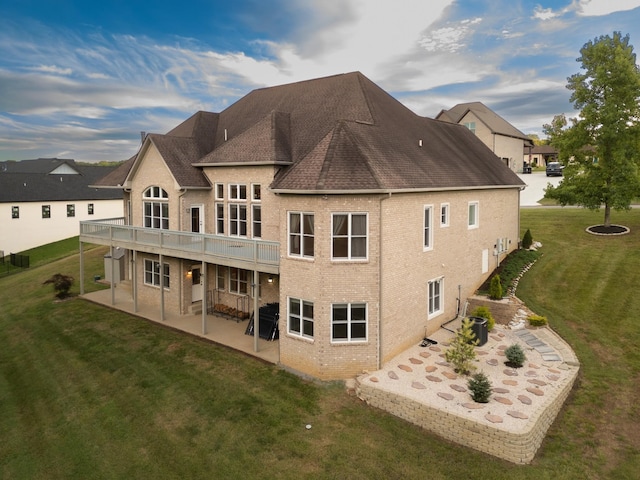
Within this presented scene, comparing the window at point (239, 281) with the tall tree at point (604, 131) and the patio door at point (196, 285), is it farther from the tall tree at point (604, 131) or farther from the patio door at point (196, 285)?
the tall tree at point (604, 131)

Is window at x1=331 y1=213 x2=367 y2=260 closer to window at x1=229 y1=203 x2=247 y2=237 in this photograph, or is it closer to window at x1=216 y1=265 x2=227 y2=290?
window at x1=229 y1=203 x2=247 y2=237

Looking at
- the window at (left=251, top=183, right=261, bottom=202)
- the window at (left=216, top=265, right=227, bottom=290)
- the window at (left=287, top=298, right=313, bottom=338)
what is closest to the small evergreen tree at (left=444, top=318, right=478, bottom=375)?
the window at (left=287, top=298, right=313, bottom=338)

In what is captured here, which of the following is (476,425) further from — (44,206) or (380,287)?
(44,206)

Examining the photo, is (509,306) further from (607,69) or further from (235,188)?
(607,69)

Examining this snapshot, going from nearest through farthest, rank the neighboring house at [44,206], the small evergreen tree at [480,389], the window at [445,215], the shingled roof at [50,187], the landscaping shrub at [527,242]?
1. the small evergreen tree at [480,389]
2. the window at [445,215]
3. the landscaping shrub at [527,242]
4. the neighboring house at [44,206]
5. the shingled roof at [50,187]

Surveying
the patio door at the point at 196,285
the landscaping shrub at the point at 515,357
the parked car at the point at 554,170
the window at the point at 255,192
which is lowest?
the landscaping shrub at the point at 515,357

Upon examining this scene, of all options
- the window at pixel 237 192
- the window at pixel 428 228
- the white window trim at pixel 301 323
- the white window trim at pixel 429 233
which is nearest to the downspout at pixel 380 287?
the white window trim at pixel 301 323
